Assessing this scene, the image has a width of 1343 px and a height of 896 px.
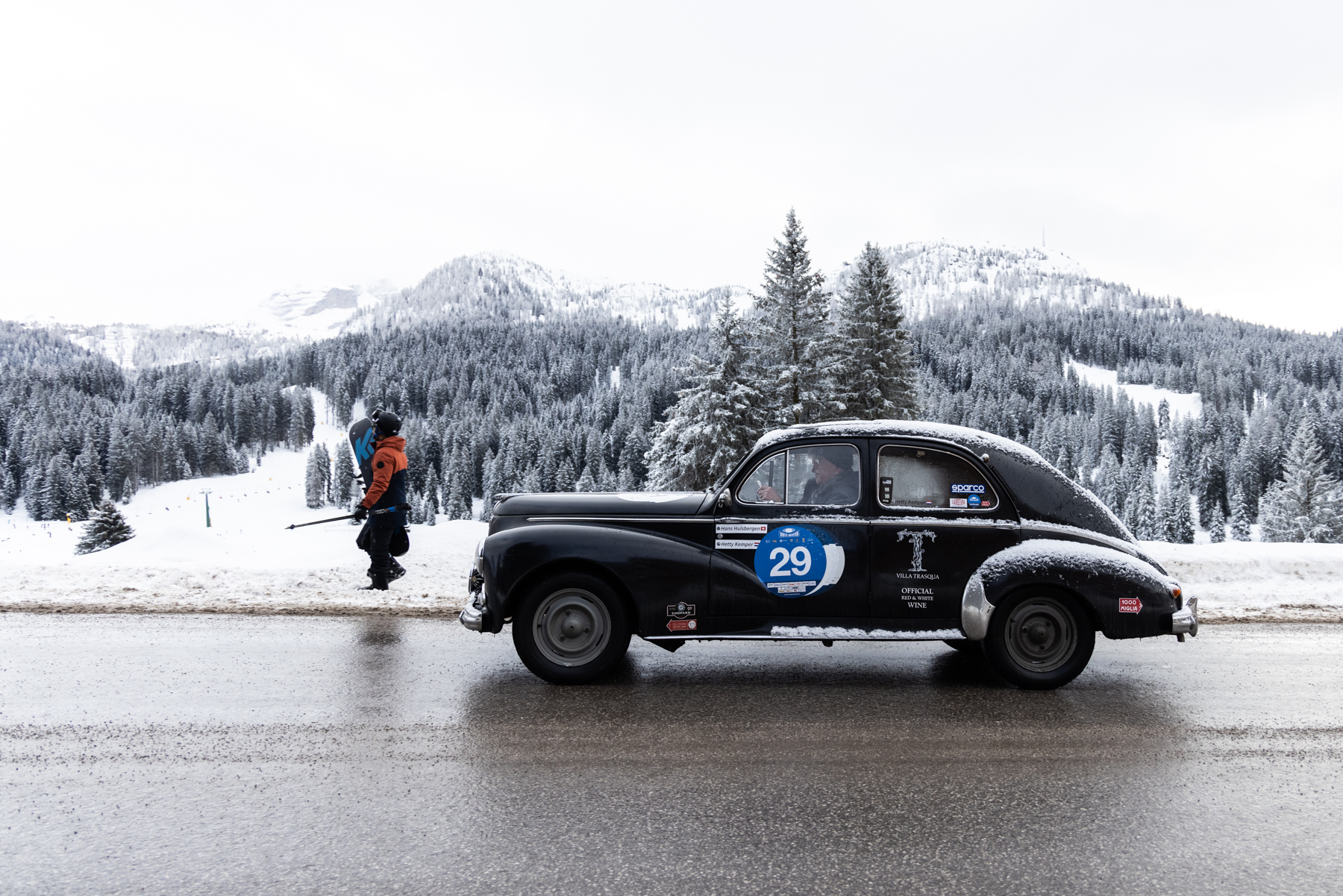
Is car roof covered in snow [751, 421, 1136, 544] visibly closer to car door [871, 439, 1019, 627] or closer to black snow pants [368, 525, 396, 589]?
car door [871, 439, 1019, 627]

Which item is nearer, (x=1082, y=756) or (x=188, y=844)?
(x=188, y=844)

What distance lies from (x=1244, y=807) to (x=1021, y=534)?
7.73ft

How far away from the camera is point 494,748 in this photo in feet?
14.5

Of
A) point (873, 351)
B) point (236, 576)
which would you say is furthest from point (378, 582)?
point (873, 351)

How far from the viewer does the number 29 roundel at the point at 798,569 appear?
18.9ft

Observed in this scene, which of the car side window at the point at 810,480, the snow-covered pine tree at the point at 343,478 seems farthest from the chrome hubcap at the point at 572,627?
the snow-covered pine tree at the point at 343,478

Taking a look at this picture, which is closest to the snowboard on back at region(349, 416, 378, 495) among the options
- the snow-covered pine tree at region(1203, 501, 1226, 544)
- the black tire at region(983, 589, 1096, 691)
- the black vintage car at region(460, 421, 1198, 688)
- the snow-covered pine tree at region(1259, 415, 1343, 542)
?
the black vintage car at region(460, 421, 1198, 688)

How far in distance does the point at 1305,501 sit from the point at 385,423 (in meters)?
68.9

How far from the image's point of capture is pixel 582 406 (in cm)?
14425

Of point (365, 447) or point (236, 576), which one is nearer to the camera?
point (236, 576)

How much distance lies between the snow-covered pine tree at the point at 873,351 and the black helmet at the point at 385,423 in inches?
829

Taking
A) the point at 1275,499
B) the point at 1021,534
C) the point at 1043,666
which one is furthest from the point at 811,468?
the point at 1275,499

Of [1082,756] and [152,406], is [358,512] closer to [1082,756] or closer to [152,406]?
[1082,756]

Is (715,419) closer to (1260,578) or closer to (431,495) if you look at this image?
(1260,578)
